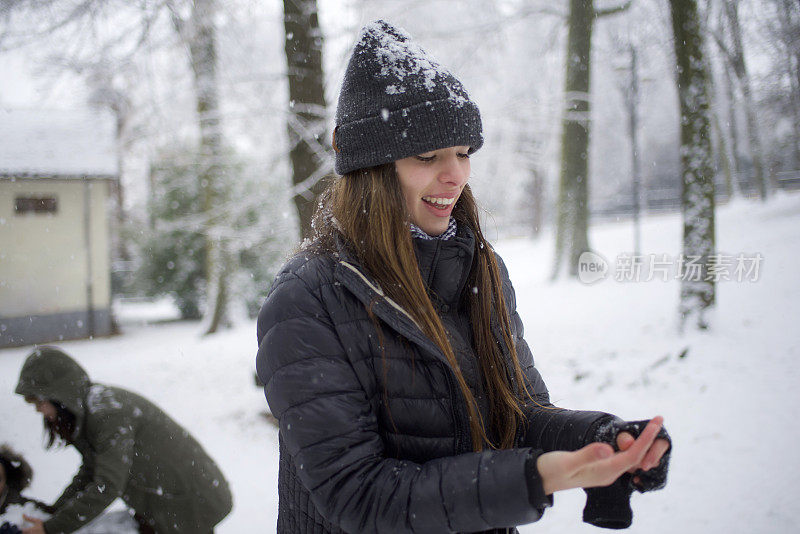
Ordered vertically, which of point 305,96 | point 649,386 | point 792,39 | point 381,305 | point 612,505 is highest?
point 792,39

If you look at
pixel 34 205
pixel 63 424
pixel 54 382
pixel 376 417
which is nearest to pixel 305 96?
pixel 34 205

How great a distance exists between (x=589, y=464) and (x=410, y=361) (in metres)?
0.47

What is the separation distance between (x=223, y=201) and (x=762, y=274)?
963 cm

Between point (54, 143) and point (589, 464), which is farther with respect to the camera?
point (54, 143)

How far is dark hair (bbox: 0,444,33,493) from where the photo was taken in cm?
245

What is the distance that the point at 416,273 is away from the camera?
1316 millimetres

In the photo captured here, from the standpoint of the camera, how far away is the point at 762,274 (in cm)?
547

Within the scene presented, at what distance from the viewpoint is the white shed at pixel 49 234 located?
3.20m

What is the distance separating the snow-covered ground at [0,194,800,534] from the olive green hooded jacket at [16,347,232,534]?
1.31 ft

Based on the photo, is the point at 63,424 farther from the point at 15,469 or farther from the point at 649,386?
the point at 649,386

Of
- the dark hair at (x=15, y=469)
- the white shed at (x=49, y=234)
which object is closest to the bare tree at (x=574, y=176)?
the white shed at (x=49, y=234)

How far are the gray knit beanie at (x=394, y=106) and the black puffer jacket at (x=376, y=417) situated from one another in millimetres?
280

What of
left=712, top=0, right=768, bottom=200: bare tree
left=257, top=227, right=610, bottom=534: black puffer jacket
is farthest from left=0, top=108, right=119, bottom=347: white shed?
left=712, top=0, right=768, bottom=200: bare tree

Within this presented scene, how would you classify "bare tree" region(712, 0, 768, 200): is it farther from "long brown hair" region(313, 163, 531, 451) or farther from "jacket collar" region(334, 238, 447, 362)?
"jacket collar" region(334, 238, 447, 362)
